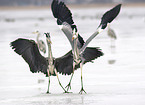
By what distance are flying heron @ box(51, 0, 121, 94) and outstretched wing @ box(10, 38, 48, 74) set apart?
65cm

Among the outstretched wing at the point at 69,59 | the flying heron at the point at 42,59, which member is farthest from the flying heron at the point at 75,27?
the flying heron at the point at 42,59

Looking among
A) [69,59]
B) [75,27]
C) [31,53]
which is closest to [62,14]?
[75,27]

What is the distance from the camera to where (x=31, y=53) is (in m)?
7.81

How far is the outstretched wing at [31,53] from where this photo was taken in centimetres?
763

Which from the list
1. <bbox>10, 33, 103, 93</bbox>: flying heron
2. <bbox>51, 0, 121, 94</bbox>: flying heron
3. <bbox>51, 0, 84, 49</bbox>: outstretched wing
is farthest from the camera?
<bbox>51, 0, 84, 49</bbox>: outstretched wing

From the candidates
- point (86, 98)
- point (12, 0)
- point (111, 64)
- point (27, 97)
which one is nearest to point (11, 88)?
point (27, 97)

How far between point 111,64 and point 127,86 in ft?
10.8

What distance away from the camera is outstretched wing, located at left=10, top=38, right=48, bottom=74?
7.63 meters

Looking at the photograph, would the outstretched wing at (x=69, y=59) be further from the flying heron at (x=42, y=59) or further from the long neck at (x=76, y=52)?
the long neck at (x=76, y=52)

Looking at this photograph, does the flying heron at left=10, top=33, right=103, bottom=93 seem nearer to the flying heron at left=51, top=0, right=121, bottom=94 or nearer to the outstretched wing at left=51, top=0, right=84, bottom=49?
the flying heron at left=51, top=0, right=121, bottom=94

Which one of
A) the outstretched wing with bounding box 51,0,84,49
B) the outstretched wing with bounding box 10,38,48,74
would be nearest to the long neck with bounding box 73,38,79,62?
the outstretched wing with bounding box 51,0,84,49

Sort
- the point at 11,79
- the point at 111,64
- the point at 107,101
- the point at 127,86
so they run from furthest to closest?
the point at 111,64 → the point at 11,79 → the point at 127,86 → the point at 107,101

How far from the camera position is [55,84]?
9258 millimetres

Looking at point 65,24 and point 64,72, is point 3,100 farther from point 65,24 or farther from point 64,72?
point 65,24
